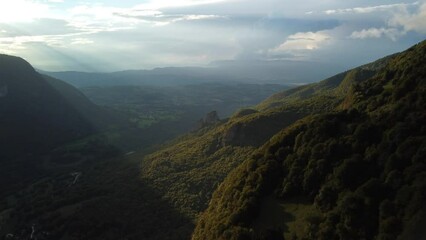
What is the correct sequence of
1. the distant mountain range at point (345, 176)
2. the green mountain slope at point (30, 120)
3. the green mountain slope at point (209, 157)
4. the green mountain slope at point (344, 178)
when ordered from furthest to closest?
the green mountain slope at point (30, 120), the green mountain slope at point (209, 157), the distant mountain range at point (345, 176), the green mountain slope at point (344, 178)

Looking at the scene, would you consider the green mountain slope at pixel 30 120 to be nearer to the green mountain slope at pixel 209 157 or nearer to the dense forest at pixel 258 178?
the dense forest at pixel 258 178

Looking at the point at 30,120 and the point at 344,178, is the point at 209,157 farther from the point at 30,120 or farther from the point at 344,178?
the point at 30,120

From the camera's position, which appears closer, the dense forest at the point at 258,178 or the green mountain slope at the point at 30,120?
the dense forest at the point at 258,178

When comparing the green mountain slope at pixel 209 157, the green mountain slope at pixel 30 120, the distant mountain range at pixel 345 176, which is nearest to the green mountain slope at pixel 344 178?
the distant mountain range at pixel 345 176

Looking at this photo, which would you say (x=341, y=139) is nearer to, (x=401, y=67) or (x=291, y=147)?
(x=291, y=147)

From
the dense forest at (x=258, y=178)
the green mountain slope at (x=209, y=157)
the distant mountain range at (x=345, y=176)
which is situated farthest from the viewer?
the green mountain slope at (x=209, y=157)

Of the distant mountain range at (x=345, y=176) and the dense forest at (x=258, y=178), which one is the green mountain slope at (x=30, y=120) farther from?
the distant mountain range at (x=345, y=176)

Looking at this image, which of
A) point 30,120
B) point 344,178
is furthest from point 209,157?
point 30,120

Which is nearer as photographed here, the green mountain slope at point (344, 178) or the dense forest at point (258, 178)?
the green mountain slope at point (344, 178)

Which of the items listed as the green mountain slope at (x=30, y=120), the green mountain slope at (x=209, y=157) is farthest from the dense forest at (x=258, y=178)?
the green mountain slope at (x=30, y=120)

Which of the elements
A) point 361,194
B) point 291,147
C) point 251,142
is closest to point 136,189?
point 251,142
